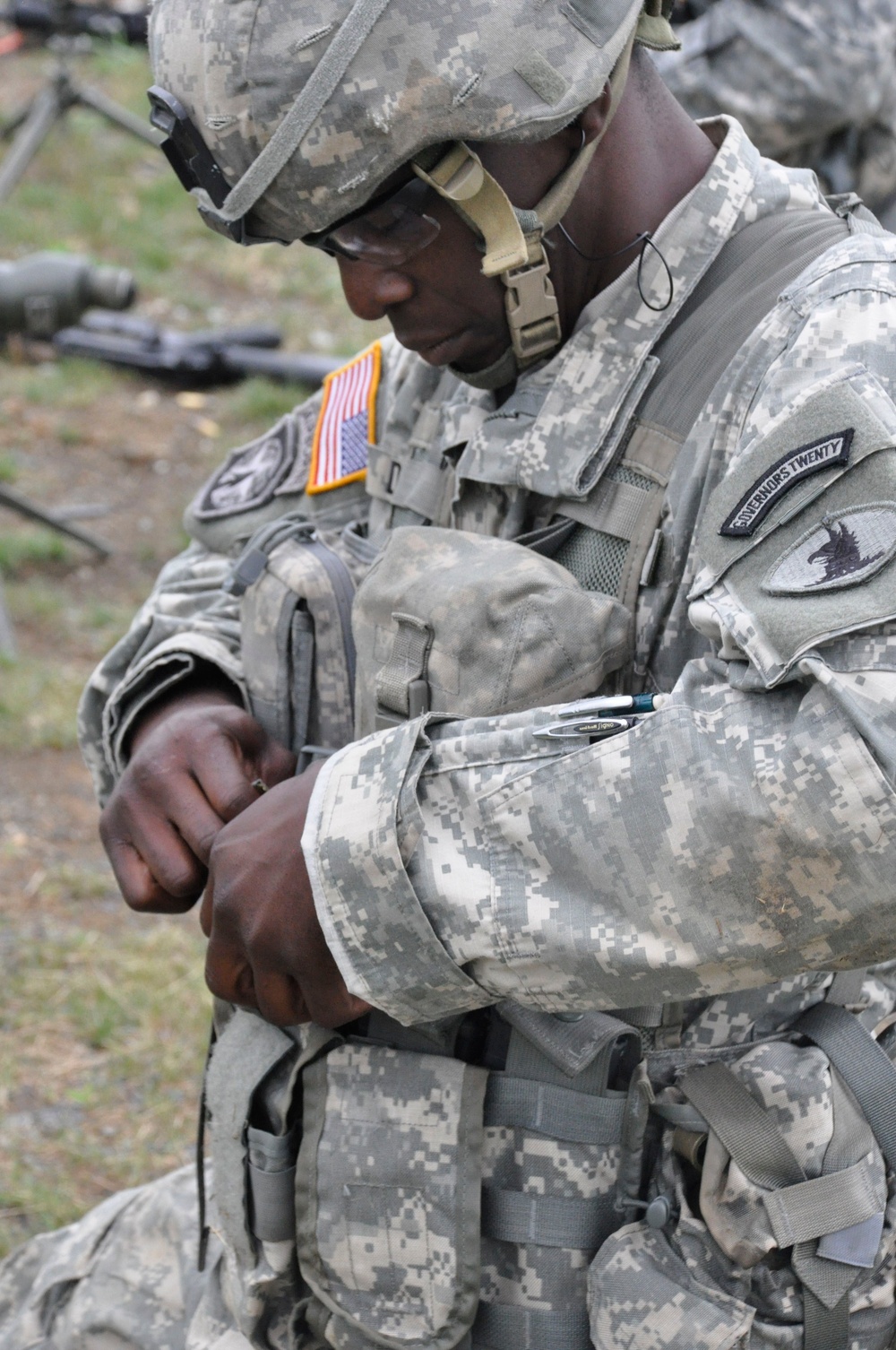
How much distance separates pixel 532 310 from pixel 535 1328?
1408 mm

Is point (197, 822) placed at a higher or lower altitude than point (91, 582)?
higher

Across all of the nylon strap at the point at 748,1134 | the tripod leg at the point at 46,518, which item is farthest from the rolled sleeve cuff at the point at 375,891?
the tripod leg at the point at 46,518

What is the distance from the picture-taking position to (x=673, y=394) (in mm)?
2051

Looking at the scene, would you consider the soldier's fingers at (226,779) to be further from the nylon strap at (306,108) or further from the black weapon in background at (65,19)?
the black weapon in background at (65,19)

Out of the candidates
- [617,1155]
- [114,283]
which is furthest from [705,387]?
[114,283]

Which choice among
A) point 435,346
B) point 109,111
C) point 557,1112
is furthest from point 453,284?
point 109,111

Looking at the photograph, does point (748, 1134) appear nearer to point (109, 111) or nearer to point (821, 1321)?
point (821, 1321)

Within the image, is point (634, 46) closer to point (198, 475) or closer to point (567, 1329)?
point (567, 1329)

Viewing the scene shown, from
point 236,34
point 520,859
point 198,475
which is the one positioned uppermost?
point 236,34

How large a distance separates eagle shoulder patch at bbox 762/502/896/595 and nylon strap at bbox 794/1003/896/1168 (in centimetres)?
75

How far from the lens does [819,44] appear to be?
4613mm

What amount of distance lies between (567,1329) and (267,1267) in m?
0.46

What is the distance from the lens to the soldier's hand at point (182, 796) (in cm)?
226

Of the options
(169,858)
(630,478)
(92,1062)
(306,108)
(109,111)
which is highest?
(306,108)
